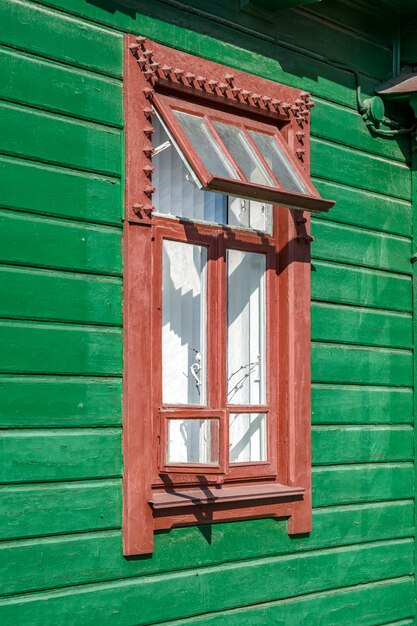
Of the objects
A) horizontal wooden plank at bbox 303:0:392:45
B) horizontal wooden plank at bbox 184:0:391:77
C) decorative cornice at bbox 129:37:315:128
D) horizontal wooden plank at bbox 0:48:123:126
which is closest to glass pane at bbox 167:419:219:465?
horizontal wooden plank at bbox 0:48:123:126

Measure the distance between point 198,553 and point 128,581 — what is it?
0.45m

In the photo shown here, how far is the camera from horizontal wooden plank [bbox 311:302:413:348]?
19.5 ft

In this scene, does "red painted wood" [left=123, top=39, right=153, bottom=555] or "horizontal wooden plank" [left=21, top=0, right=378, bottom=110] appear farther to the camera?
"horizontal wooden plank" [left=21, top=0, right=378, bottom=110]

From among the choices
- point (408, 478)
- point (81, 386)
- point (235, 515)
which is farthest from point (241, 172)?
point (408, 478)

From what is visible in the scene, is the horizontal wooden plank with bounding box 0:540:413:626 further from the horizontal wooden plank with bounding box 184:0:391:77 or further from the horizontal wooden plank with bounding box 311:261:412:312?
the horizontal wooden plank with bounding box 184:0:391:77

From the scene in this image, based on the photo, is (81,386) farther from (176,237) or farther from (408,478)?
(408,478)

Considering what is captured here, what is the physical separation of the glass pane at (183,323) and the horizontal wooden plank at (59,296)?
39 centimetres

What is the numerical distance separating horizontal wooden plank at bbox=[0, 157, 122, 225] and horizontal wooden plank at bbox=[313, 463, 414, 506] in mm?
1979

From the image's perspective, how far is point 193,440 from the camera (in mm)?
5219

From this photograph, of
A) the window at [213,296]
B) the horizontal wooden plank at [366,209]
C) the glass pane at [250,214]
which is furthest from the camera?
the horizontal wooden plank at [366,209]

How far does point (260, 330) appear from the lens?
5.68 meters

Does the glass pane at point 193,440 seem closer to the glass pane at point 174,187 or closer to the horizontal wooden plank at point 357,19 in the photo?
the glass pane at point 174,187

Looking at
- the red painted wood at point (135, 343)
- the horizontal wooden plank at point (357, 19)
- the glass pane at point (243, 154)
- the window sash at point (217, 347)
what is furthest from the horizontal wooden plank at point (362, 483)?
the horizontal wooden plank at point (357, 19)

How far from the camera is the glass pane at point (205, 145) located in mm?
5055
